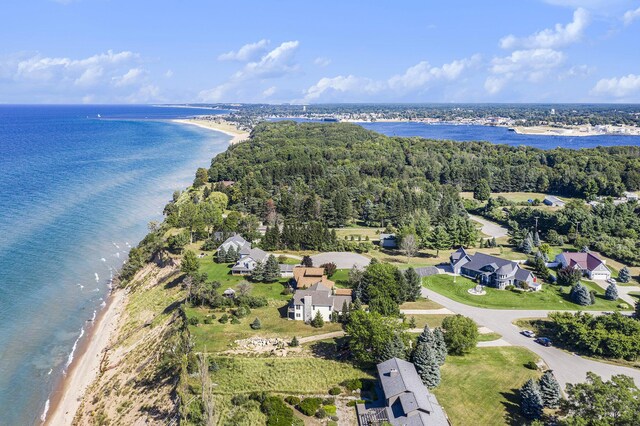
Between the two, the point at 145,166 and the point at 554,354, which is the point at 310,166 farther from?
the point at 554,354

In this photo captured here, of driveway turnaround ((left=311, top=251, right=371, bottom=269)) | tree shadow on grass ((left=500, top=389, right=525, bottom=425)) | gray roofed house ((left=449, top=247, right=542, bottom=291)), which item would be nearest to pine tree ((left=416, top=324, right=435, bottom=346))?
tree shadow on grass ((left=500, top=389, right=525, bottom=425))

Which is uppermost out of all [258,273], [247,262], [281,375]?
[247,262]

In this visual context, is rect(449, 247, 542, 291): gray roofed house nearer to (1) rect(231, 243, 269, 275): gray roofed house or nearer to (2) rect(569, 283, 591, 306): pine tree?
(2) rect(569, 283, 591, 306): pine tree

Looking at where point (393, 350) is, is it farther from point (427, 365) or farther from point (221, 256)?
point (221, 256)

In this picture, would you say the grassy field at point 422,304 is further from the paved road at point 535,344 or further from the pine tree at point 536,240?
the pine tree at point 536,240

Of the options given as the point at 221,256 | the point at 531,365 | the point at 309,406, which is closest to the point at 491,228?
the point at 531,365

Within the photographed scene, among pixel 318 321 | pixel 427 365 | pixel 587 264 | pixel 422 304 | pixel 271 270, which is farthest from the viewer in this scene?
pixel 587 264
